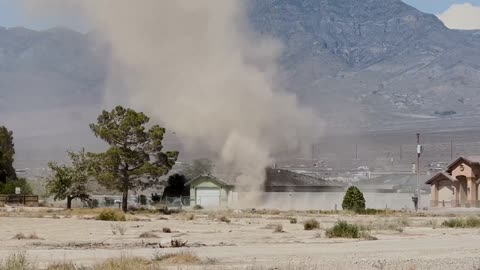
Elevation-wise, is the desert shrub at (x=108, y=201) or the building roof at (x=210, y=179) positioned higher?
the building roof at (x=210, y=179)

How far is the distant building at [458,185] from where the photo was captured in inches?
3391

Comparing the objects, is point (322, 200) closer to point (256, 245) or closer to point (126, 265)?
point (256, 245)

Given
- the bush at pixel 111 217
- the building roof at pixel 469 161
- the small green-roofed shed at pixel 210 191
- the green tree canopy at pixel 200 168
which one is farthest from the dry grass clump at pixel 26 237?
the building roof at pixel 469 161

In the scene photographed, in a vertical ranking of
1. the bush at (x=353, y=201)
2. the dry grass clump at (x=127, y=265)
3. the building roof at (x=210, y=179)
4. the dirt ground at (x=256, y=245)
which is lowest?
the dry grass clump at (x=127, y=265)

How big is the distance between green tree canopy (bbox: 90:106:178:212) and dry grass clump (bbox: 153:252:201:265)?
4416cm

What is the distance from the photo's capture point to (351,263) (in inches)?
1054

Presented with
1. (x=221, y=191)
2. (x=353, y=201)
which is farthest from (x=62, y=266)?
(x=221, y=191)

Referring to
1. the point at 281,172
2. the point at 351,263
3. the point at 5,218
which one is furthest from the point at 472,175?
the point at 351,263

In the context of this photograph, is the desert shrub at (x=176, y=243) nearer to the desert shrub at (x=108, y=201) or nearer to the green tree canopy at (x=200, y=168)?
the desert shrub at (x=108, y=201)

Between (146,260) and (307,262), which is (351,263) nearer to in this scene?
(307,262)

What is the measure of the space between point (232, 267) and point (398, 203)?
Answer: 231ft

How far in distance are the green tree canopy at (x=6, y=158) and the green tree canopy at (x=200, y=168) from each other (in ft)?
66.6

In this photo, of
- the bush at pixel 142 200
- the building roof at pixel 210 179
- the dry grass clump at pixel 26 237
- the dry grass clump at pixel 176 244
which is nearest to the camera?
the dry grass clump at pixel 176 244

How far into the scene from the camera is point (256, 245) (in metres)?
35.2
